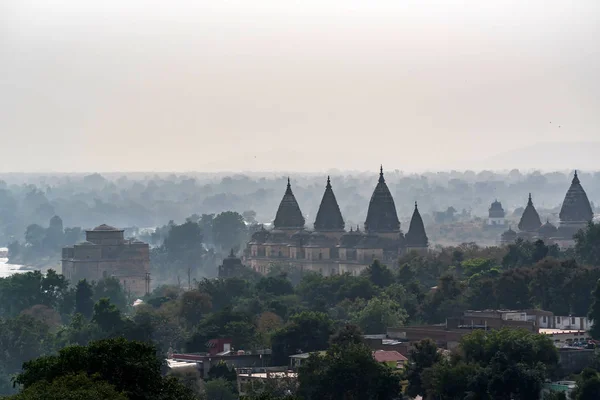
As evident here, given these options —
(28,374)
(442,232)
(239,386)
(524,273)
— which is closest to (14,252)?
(442,232)

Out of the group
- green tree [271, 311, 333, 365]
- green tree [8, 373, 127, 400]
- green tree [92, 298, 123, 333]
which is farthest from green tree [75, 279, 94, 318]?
green tree [8, 373, 127, 400]

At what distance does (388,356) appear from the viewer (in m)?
57.9

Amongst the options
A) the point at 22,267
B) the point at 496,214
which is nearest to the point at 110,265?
the point at 22,267

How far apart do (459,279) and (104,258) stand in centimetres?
3460

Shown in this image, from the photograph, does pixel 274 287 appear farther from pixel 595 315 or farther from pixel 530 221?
pixel 530 221

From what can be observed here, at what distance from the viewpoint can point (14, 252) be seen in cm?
15812

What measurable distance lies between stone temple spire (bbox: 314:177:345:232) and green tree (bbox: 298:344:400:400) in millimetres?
48076

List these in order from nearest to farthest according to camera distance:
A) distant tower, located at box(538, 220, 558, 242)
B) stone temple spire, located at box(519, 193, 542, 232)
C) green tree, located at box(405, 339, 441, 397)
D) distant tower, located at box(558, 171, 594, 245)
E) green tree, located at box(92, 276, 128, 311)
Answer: green tree, located at box(405, 339, 441, 397), green tree, located at box(92, 276, 128, 311), distant tower, located at box(558, 171, 594, 245), distant tower, located at box(538, 220, 558, 242), stone temple spire, located at box(519, 193, 542, 232)

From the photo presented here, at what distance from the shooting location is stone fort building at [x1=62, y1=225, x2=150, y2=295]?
107 meters

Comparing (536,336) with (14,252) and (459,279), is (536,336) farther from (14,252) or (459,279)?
(14,252)

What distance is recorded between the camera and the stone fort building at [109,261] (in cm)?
10725

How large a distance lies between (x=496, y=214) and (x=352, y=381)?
100 meters

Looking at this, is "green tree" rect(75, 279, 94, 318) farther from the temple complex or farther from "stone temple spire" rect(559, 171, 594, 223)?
"stone temple spire" rect(559, 171, 594, 223)

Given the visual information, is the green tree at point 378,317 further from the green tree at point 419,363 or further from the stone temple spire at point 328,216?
the stone temple spire at point 328,216
